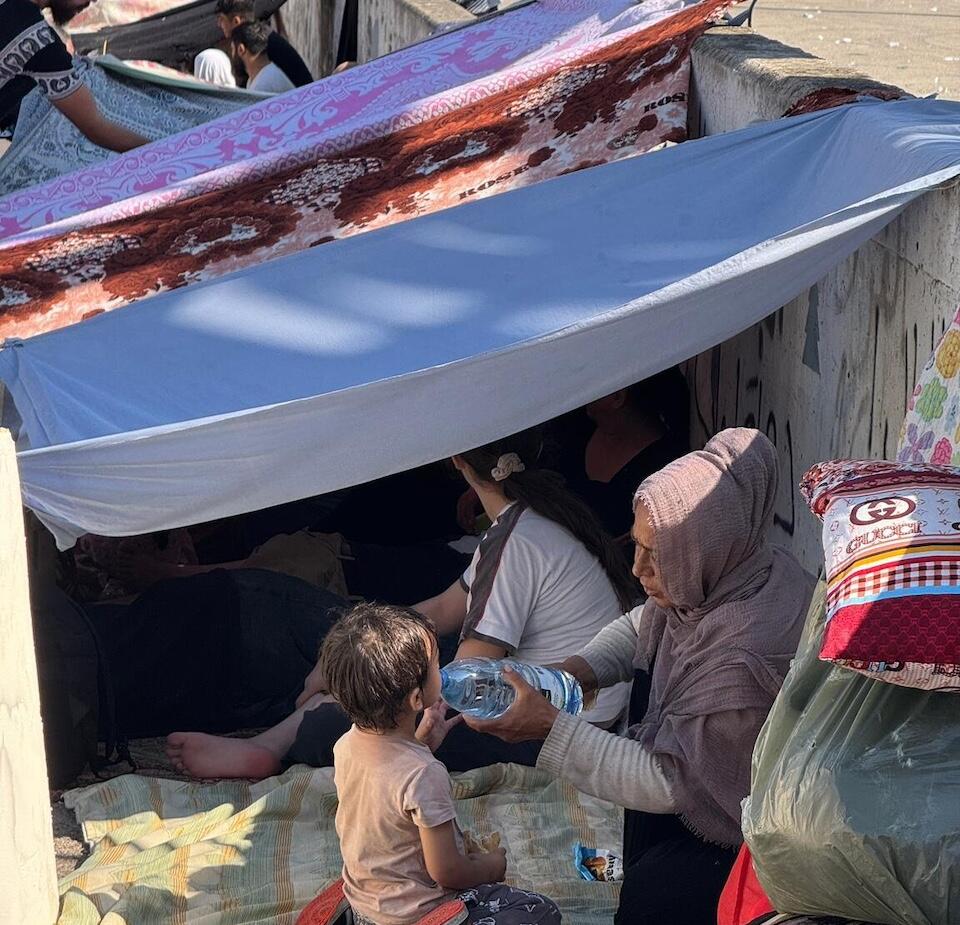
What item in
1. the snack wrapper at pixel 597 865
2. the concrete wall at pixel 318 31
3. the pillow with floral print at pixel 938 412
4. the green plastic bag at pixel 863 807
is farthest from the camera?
the concrete wall at pixel 318 31

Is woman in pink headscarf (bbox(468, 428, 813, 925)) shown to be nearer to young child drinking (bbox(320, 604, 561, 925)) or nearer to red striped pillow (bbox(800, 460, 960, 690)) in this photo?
young child drinking (bbox(320, 604, 561, 925))

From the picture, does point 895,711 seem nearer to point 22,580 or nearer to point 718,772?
point 718,772

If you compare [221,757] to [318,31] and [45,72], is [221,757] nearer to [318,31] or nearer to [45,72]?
[45,72]

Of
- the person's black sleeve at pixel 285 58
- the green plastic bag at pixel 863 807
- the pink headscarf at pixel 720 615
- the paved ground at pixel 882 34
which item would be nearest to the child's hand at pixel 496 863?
the pink headscarf at pixel 720 615

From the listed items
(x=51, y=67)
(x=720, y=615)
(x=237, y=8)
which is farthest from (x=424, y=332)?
(x=237, y=8)

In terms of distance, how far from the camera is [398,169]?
4059 mm

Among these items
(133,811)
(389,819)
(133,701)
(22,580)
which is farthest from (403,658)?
(133,701)

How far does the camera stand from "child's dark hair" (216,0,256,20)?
835 cm

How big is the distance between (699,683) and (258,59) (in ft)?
20.9

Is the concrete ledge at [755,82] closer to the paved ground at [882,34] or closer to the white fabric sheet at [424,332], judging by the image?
the white fabric sheet at [424,332]

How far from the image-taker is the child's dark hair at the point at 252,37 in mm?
8141

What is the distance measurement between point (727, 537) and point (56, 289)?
1.88 meters

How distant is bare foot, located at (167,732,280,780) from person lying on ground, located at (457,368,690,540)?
1100mm

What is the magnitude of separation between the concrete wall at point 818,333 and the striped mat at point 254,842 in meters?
0.89
